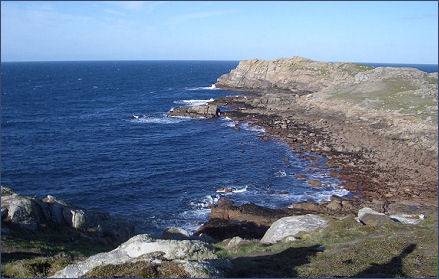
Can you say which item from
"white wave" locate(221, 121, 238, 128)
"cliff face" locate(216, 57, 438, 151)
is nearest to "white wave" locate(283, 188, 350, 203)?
"cliff face" locate(216, 57, 438, 151)

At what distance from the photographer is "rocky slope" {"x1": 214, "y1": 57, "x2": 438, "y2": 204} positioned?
166 ft

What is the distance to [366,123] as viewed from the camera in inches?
2928

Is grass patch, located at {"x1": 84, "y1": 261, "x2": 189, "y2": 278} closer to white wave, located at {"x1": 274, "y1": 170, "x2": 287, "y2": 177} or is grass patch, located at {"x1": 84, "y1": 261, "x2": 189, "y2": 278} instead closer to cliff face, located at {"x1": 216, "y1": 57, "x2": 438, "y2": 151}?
white wave, located at {"x1": 274, "y1": 170, "x2": 287, "y2": 177}

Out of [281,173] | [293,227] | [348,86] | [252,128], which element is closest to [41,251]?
[293,227]

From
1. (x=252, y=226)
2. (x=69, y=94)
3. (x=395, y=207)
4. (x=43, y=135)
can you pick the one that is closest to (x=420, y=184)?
(x=395, y=207)

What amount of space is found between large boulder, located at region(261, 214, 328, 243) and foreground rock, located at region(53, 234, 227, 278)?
10320mm

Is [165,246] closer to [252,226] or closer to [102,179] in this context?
[252,226]

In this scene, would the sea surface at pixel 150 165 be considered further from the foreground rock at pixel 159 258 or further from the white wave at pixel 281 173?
the foreground rock at pixel 159 258

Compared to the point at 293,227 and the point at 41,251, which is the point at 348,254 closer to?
the point at 293,227

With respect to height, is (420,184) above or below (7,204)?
below

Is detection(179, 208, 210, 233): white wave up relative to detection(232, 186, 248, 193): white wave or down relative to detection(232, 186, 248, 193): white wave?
down

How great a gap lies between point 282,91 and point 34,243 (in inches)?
4094

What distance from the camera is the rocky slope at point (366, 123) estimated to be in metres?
50.5

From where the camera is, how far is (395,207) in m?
41.1
